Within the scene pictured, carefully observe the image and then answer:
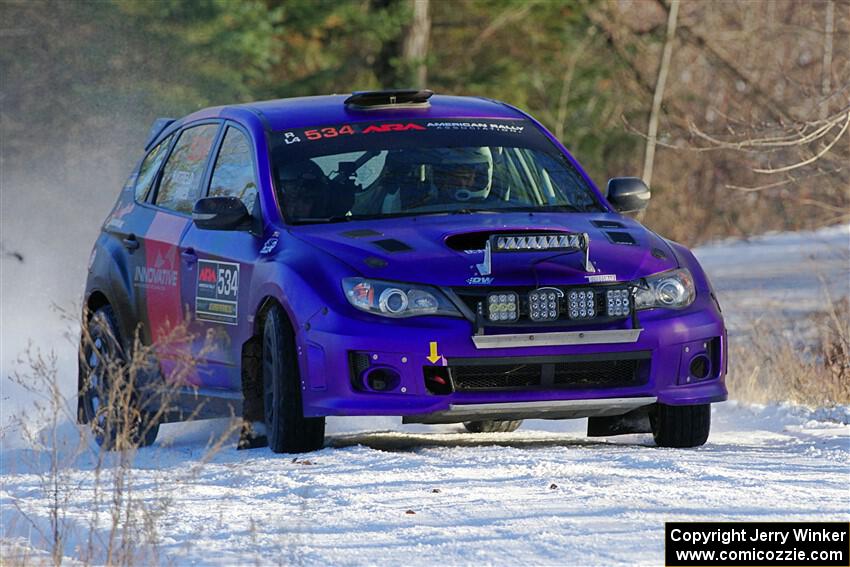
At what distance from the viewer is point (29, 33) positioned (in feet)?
89.0

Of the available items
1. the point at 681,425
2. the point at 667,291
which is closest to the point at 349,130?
the point at 667,291

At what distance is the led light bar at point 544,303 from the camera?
7.69 m

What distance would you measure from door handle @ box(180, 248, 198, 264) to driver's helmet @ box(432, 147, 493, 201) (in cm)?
125

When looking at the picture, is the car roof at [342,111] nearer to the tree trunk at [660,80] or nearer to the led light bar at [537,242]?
the led light bar at [537,242]

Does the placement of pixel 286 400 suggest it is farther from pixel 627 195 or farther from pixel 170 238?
pixel 627 195

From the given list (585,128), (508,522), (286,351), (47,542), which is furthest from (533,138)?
(585,128)

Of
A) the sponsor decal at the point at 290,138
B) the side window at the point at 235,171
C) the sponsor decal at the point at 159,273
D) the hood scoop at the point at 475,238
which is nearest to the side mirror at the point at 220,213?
the side window at the point at 235,171

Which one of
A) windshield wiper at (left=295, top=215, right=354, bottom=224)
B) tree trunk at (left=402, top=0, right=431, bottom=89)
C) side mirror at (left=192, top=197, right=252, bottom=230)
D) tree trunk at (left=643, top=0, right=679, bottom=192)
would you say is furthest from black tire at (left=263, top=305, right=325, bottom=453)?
tree trunk at (left=643, top=0, right=679, bottom=192)

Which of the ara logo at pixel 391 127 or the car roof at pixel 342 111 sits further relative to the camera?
the car roof at pixel 342 111

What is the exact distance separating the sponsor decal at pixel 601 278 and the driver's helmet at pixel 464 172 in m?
1.18

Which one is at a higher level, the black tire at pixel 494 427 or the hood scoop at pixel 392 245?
the hood scoop at pixel 392 245

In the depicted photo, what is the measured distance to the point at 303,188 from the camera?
28.9ft

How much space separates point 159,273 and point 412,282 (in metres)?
2.31

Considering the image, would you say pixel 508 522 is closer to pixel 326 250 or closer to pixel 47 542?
pixel 47 542
